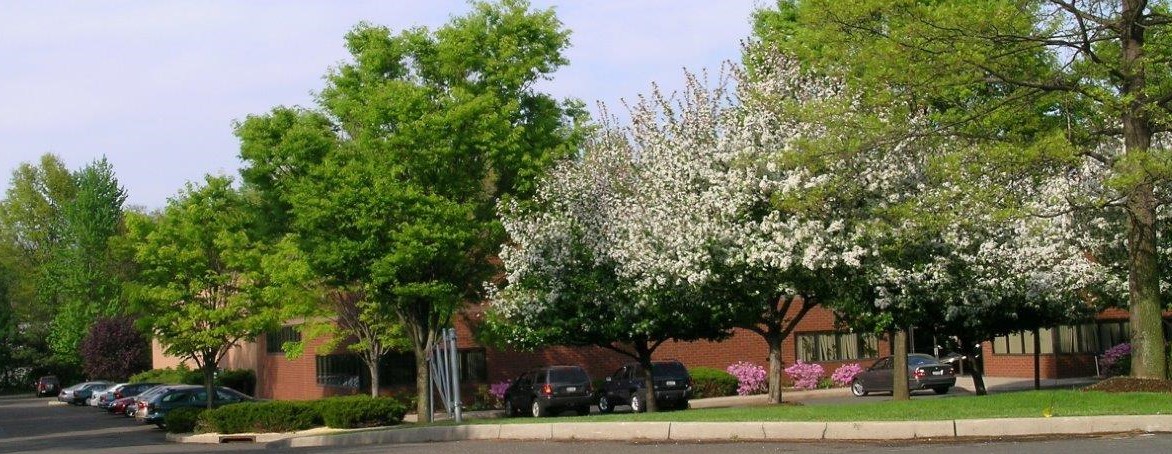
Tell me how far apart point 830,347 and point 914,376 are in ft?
37.3

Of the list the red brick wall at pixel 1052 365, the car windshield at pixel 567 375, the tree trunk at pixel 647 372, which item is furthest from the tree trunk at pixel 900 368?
the red brick wall at pixel 1052 365

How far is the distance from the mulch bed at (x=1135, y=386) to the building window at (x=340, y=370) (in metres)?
30.1

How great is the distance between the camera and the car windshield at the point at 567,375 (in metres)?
37.5

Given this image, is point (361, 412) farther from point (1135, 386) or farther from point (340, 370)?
point (1135, 386)

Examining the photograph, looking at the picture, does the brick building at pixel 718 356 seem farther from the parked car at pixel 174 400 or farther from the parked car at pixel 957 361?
the parked car at pixel 174 400

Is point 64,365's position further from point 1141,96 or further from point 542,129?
point 1141,96

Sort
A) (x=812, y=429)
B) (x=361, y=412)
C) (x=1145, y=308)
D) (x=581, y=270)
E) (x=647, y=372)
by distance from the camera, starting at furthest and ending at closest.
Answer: (x=647, y=372) < (x=361, y=412) < (x=581, y=270) < (x=1145, y=308) < (x=812, y=429)

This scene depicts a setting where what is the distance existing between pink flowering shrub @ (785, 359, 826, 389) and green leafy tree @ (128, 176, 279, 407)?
17897 mm

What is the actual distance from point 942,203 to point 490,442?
8.69m

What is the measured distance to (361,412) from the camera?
1344 inches

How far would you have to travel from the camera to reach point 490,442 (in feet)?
76.4

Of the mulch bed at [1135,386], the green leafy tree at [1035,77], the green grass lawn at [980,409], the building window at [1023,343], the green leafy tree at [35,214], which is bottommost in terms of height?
the green grass lawn at [980,409]

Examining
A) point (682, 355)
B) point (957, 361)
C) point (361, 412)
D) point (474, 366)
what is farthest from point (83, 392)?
point (957, 361)

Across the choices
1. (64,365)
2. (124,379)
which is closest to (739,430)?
(124,379)
